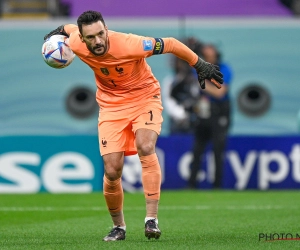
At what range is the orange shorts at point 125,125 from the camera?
24.1 feet

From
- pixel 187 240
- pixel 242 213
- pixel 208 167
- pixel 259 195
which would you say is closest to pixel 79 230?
pixel 187 240

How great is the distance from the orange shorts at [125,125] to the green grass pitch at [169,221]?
0.82 m

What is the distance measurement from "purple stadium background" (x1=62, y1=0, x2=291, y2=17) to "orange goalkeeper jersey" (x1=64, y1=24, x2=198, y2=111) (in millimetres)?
10495

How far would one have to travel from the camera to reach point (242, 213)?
9.94 metres

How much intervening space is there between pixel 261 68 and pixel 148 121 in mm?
10470

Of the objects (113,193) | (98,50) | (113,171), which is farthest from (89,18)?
(113,193)

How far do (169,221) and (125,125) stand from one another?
2036mm

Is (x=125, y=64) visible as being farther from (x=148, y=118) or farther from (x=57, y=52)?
(x=57, y=52)

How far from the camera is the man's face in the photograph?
7.05 m

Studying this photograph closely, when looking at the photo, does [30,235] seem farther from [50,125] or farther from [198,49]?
[50,125]

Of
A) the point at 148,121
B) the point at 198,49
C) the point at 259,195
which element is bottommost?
the point at 259,195

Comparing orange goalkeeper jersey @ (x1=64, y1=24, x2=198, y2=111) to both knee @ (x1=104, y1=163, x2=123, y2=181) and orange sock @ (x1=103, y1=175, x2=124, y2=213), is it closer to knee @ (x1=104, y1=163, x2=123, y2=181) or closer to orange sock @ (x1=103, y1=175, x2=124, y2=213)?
knee @ (x1=104, y1=163, x2=123, y2=181)

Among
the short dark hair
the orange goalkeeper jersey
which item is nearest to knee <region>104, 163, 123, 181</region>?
the orange goalkeeper jersey

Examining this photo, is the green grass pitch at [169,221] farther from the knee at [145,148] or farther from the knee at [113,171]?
the knee at [145,148]
